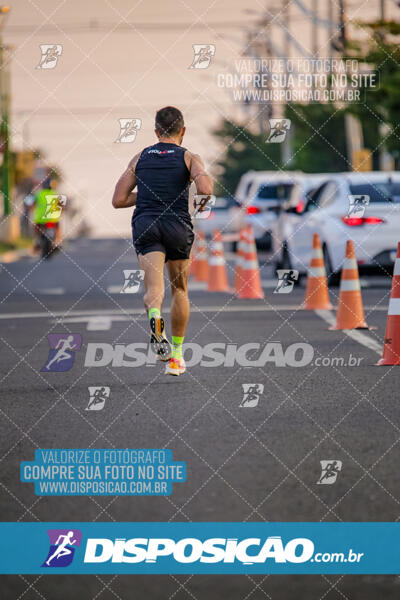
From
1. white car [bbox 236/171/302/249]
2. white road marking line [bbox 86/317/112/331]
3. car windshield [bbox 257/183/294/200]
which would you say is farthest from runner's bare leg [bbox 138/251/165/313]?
car windshield [bbox 257/183/294/200]

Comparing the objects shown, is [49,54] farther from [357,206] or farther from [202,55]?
[357,206]

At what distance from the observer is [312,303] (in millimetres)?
16016

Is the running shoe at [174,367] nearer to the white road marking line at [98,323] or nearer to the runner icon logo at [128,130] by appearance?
the runner icon logo at [128,130]

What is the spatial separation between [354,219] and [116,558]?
14.0m

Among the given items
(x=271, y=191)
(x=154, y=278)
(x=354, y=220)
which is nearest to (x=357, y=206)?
(x=354, y=220)

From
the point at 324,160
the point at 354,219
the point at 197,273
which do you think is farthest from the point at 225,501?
the point at 324,160

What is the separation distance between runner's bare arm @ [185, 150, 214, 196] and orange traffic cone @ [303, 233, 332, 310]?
5.90 m

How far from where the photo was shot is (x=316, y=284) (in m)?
15.9

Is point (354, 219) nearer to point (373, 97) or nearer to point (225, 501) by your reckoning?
point (225, 501)

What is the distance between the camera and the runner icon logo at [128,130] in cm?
1140

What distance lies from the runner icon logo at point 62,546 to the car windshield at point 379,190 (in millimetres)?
14336

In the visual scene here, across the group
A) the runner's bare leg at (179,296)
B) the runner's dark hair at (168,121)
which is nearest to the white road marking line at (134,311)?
the runner's bare leg at (179,296)

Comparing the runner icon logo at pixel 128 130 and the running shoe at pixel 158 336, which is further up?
the runner icon logo at pixel 128 130

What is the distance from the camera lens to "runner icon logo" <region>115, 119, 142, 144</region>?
1140 centimetres
